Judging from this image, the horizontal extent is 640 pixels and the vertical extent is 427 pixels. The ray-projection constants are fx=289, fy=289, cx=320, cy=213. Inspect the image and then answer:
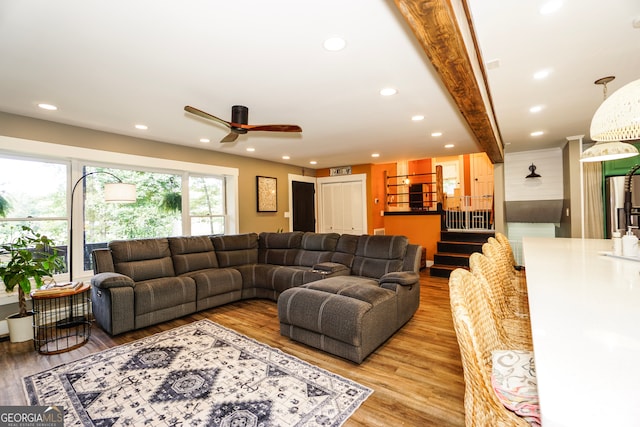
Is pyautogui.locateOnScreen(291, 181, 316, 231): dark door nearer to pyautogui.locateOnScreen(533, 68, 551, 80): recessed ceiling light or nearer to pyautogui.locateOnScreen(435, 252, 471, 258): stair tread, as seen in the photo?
pyautogui.locateOnScreen(435, 252, 471, 258): stair tread

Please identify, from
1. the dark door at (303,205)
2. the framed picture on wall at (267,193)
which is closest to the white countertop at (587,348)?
the framed picture on wall at (267,193)

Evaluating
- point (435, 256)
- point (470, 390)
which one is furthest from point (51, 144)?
point (435, 256)

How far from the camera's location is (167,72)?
242 centimetres

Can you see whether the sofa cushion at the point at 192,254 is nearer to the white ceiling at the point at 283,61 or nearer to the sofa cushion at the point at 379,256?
the white ceiling at the point at 283,61

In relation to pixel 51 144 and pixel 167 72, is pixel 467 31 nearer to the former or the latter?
pixel 167 72

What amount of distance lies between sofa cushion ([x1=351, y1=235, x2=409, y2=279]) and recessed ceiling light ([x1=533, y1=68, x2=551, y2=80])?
6.95 feet

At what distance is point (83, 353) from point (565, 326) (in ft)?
12.1

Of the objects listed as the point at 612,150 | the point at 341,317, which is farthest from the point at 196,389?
the point at 612,150

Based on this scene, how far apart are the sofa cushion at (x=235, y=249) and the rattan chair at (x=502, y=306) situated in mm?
3631

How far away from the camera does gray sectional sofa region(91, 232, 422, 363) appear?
2674 millimetres

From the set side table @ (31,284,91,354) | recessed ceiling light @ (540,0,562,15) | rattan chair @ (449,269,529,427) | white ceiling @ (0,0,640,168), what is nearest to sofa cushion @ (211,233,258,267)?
side table @ (31,284,91,354)

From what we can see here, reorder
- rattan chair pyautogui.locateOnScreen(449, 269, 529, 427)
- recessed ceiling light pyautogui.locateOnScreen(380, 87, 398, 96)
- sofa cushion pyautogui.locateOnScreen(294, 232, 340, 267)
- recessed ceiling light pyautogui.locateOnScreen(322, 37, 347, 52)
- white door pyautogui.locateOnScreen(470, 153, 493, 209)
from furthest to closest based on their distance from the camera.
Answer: white door pyautogui.locateOnScreen(470, 153, 493, 209)
sofa cushion pyautogui.locateOnScreen(294, 232, 340, 267)
recessed ceiling light pyautogui.locateOnScreen(380, 87, 398, 96)
recessed ceiling light pyautogui.locateOnScreen(322, 37, 347, 52)
rattan chair pyautogui.locateOnScreen(449, 269, 529, 427)

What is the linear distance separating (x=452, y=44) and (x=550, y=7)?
62 cm

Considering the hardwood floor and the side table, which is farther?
the side table
